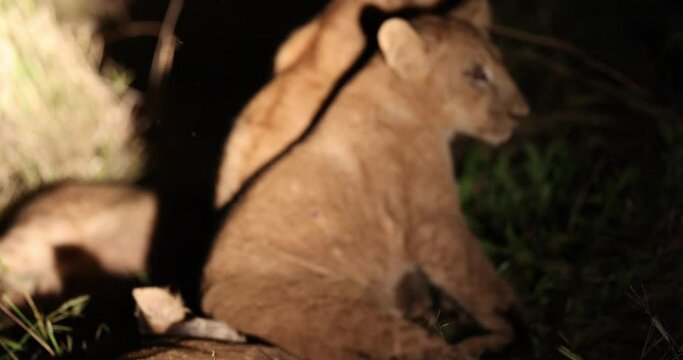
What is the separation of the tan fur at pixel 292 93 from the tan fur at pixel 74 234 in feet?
2.53

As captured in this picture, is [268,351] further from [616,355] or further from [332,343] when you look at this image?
[616,355]

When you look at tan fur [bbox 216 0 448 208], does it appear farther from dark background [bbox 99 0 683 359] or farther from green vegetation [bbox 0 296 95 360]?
green vegetation [bbox 0 296 95 360]

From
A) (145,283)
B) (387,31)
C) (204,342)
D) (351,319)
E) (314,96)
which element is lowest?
(145,283)

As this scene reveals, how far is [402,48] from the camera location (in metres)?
3.15

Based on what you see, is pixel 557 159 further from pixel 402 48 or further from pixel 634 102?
pixel 402 48

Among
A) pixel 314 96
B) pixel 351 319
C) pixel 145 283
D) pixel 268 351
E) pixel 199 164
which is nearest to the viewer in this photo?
pixel 268 351

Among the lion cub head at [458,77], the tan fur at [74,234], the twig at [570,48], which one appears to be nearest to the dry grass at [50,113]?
the tan fur at [74,234]

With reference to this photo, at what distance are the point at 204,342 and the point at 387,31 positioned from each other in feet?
5.10

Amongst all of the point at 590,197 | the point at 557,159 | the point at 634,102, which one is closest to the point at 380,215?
the point at 590,197

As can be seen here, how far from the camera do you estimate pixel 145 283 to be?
3.66m

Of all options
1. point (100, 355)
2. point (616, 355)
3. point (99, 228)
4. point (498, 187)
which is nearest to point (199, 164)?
point (99, 228)

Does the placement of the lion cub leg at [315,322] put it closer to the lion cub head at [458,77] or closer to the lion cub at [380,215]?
the lion cub at [380,215]

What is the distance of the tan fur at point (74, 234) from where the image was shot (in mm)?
3564

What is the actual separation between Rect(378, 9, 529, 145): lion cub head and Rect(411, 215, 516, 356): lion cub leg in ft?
1.81
